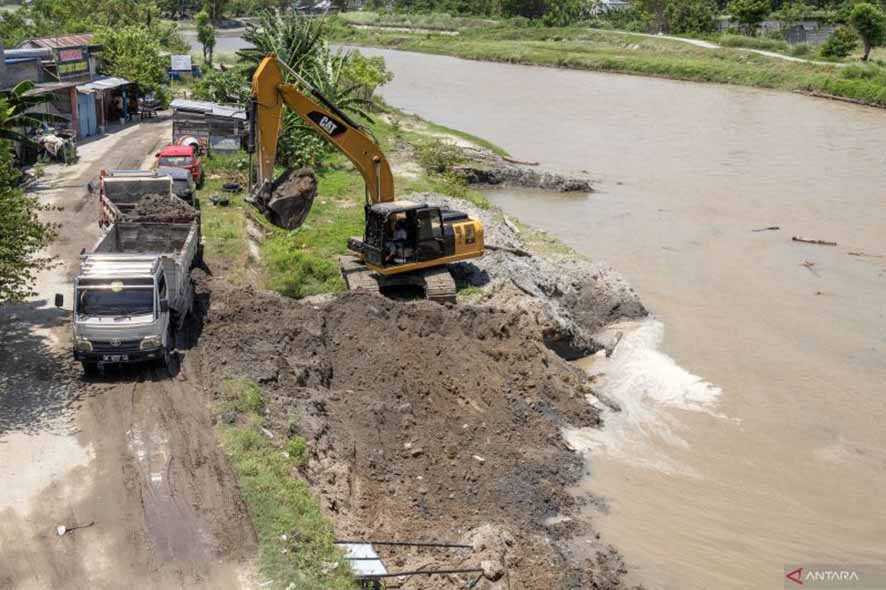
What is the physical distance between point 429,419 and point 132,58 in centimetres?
4093

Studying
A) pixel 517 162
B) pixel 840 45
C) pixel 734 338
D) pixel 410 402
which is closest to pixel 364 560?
pixel 410 402

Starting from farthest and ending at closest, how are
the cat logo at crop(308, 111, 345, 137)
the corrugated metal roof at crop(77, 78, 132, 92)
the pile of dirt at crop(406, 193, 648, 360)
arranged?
the corrugated metal roof at crop(77, 78, 132, 92) < the cat logo at crop(308, 111, 345, 137) < the pile of dirt at crop(406, 193, 648, 360)

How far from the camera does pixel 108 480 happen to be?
14.9 m

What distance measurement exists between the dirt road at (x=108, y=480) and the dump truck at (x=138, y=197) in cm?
475

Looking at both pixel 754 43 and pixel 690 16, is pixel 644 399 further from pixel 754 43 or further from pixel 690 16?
pixel 690 16

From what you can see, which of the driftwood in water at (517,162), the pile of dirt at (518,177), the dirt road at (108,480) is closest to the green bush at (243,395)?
the dirt road at (108,480)

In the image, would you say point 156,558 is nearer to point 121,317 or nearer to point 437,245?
point 121,317

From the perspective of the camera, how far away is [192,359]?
1952 centimetres

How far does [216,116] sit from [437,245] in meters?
20.8

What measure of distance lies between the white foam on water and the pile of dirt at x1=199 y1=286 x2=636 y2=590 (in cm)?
63

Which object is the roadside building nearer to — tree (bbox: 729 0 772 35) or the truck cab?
the truck cab

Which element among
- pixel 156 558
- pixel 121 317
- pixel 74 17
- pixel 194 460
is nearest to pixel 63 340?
pixel 121 317

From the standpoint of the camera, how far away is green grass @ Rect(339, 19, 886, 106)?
74812 millimetres

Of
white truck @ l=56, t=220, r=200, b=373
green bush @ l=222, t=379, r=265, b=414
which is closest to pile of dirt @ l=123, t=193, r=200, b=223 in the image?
white truck @ l=56, t=220, r=200, b=373
